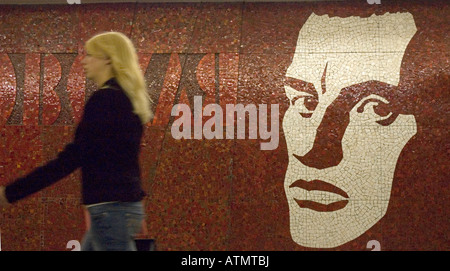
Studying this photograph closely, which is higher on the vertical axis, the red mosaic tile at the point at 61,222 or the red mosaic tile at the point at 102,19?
the red mosaic tile at the point at 102,19

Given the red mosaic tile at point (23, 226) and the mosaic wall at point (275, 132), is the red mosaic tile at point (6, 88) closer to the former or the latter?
the mosaic wall at point (275, 132)

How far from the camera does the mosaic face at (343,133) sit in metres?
4.11

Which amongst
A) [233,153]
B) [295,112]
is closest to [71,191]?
[233,153]

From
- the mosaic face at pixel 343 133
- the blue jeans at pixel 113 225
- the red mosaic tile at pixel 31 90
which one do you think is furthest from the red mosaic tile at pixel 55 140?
the blue jeans at pixel 113 225

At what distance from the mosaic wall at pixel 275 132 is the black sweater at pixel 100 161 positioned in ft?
7.13

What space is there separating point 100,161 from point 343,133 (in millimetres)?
2584

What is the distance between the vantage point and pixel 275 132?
4.15m

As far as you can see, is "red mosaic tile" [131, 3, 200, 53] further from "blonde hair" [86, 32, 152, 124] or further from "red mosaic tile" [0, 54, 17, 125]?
"blonde hair" [86, 32, 152, 124]

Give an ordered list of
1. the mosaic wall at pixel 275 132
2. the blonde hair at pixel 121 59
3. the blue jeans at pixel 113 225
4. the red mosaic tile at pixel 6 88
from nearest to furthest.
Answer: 1. the blue jeans at pixel 113 225
2. the blonde hair at pixel 121 59
3. the mosaic wall at pixel 275 132
4. the red mosaic tile at pixel 6 88

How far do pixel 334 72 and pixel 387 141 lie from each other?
672 mm

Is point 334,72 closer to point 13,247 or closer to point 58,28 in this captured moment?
point 58,28

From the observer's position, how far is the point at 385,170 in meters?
4.11

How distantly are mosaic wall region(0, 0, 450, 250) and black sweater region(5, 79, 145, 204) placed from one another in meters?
2.17

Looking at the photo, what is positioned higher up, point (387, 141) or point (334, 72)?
point (334, 72)
